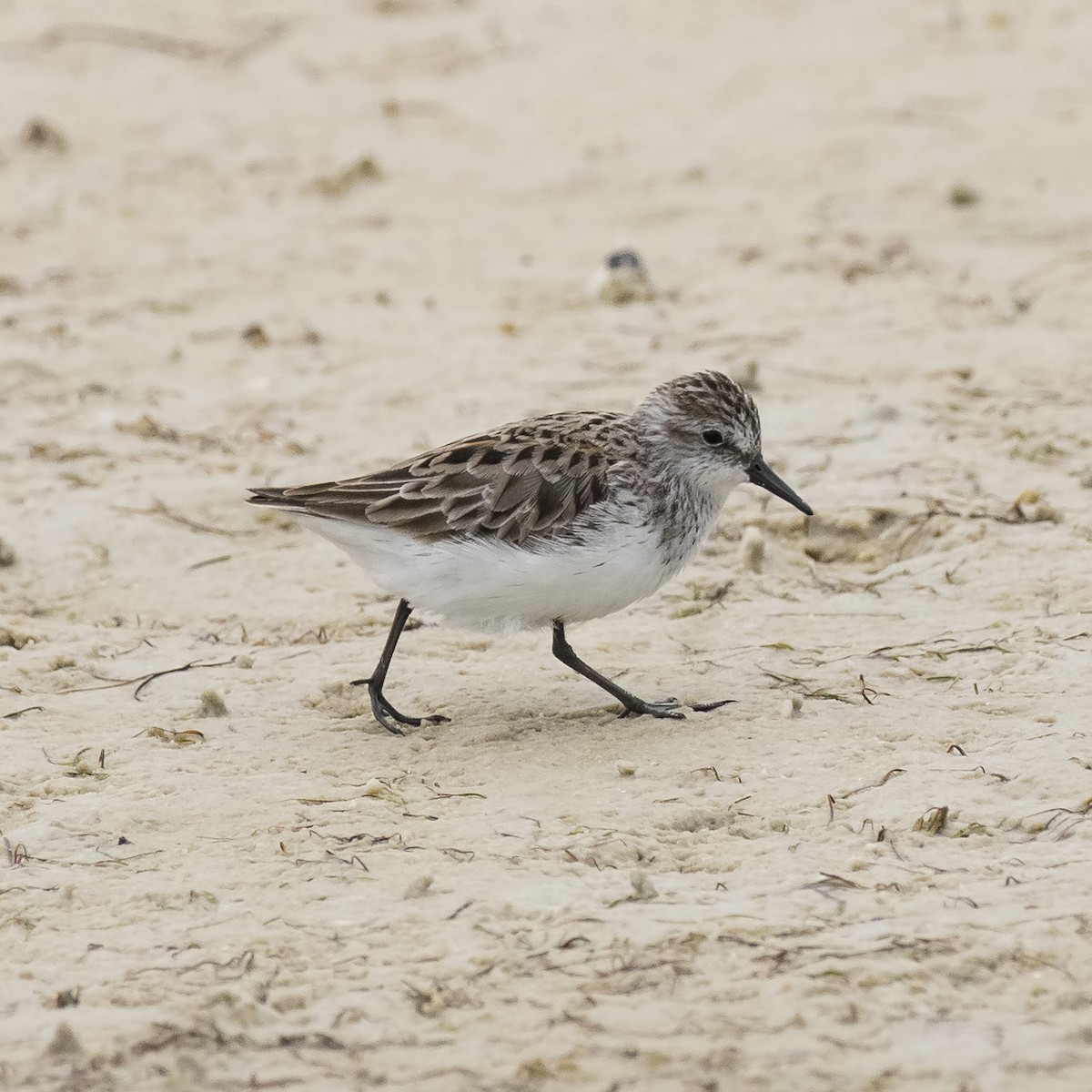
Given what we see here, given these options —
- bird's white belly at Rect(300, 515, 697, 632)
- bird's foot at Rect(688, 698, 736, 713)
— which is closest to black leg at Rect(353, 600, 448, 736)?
bird's white belly at Rect(300, 515, 697, 632)

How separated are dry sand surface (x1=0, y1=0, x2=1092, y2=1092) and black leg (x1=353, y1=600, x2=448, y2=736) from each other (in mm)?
81

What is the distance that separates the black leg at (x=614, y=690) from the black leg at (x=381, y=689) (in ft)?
1.54

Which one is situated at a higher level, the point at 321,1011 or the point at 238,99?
the point at 238,99

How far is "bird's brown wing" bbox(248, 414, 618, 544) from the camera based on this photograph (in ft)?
19.3

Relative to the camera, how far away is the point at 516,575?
5.80 metres

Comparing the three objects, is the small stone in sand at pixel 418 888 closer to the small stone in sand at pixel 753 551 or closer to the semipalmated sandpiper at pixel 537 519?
the semipalmated sandpiper at pixel 537 519

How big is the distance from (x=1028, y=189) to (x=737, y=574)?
17.1ft

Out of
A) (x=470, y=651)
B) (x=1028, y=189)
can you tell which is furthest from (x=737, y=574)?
(x=1028, y=189)

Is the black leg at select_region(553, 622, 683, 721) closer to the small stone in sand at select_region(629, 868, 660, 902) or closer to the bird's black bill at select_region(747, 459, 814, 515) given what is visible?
the bird's black bill at select_region(747, 459, 814, 515)

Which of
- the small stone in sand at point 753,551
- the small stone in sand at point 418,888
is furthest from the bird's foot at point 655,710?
the small stone in sand at point 418,888

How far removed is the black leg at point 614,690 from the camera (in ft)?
19.3

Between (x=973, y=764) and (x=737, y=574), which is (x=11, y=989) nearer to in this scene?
(x=973, y=764)

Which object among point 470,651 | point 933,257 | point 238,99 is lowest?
point 470,651

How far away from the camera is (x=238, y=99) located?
43.0 feet
